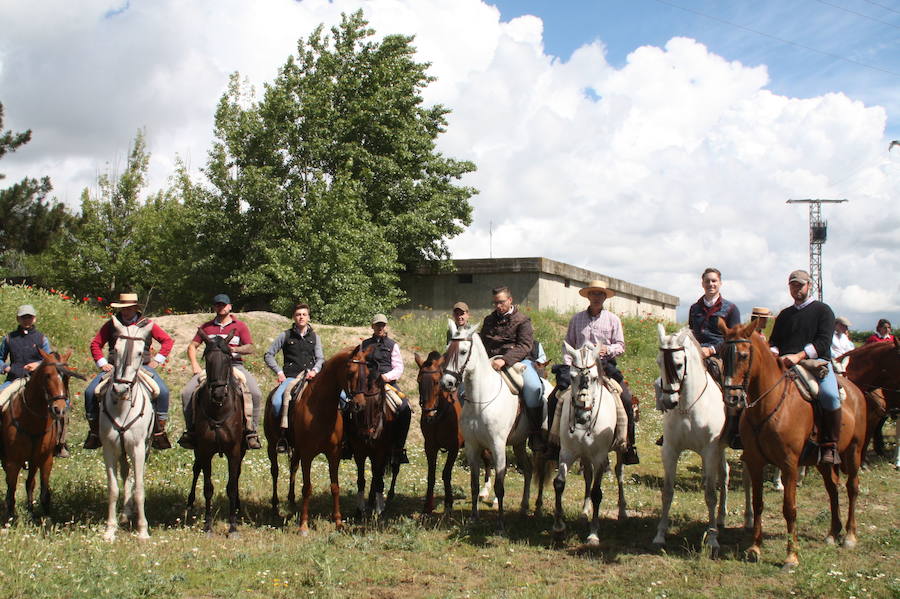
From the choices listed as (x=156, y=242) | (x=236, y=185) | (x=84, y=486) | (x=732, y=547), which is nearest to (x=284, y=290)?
(x=236, y=185)

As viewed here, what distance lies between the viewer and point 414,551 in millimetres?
7863

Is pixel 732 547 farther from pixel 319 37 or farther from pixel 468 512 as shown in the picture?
pixel 319 37

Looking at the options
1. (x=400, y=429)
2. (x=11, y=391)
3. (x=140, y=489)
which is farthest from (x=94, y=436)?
(x=400, y=429)

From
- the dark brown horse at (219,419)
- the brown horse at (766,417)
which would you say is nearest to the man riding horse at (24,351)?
the dark brown horse at (219,419)

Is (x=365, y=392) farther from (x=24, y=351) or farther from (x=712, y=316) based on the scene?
(x=24, y=351)

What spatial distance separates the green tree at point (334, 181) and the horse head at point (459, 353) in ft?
45.7

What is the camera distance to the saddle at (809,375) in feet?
25.5

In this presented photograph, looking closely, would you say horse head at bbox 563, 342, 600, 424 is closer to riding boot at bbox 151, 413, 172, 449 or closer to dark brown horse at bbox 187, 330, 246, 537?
dark brown horse at bbox 187, 330, 246, 537

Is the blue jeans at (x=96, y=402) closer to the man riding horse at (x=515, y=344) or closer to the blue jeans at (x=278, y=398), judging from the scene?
the blue jeans at (x=278, y=398)

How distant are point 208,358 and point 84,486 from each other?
3617 mm

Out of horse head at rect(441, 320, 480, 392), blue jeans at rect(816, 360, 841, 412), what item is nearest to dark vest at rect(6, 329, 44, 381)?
horse head at rect(441, 320, 480, 392)

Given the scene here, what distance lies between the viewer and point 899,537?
8.13 meters

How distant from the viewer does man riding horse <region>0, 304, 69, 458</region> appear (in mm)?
9102

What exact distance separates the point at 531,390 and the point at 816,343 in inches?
142
